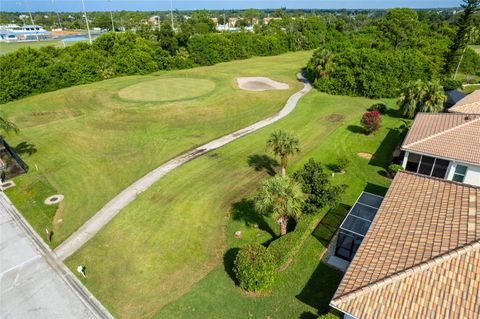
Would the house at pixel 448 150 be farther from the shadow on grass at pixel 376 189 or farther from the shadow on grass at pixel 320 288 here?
the shadow on grass at pixel 320 288

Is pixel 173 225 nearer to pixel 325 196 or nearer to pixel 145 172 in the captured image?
pixel 145 172

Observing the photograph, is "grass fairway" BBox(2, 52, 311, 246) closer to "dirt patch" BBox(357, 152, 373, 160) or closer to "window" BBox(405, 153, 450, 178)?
"dirt patch" BBox(357, 152, 373, 160)

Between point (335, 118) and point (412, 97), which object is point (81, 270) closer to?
point (335, 118)

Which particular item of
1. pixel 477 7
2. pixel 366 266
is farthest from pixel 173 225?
pixel 477 7

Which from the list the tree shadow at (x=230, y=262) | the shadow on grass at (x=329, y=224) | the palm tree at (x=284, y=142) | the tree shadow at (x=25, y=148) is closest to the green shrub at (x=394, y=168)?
the shadow on grass at (x=329, y=224)

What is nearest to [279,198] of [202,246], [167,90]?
[202,246]

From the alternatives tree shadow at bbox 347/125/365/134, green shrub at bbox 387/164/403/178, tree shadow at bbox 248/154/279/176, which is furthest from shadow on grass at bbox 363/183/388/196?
tree shadow at bbox 347/125/365/134

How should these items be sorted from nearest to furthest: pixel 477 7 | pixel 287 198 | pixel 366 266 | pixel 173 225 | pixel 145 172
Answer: pixel 366 266
pixel 287 198
pixel 173 225
pixel 145 172
pixel 477 7
